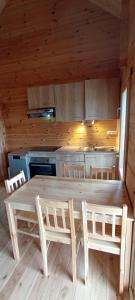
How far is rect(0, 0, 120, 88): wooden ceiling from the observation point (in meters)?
3.21

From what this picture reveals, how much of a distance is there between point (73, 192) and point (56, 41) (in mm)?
3229

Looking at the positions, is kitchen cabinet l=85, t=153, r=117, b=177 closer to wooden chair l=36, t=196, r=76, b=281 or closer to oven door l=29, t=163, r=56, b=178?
oven door l=29, t=163, r=56, b=178

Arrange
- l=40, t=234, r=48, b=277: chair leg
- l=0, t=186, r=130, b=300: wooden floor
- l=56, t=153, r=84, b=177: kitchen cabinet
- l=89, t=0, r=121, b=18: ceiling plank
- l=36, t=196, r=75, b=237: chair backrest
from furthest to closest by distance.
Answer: l=56, t=153, r=84, b=177: kitchen cabinet → l=89, t=0, r=121, b=18: ceiling plank → l=40, t=234, r=48, b=277: chair leg → l=0, t=186, r=130, b=300: wooden floor → l=36, t=196, r=75, b=237: chair backrest

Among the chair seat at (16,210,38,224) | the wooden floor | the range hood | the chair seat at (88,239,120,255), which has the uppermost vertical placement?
the range hood

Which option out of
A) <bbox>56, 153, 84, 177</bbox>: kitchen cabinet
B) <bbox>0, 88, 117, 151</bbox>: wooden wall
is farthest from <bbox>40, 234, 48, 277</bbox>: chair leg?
<bbox>0, 88, 117, 151</bbox>: wooden wall

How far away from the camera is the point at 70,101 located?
3.30 m

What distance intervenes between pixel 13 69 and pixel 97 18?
2082 millimetres

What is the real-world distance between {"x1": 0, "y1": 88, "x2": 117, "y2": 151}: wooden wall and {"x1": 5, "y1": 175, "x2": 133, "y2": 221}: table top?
66.7 inches

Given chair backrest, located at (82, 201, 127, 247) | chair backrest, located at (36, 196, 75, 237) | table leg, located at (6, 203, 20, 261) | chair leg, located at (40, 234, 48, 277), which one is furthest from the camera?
table leg, located at (6, 203, 20, 261)

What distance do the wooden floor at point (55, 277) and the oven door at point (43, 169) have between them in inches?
65.3

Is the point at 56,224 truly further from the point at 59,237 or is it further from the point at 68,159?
the point at 68,159

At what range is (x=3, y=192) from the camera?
372cm

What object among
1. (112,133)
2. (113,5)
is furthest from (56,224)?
(113,5)

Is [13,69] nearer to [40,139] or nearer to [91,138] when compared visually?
[40,139]
